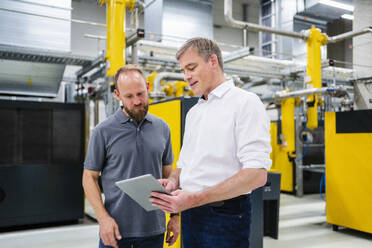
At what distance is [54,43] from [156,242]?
3754mm

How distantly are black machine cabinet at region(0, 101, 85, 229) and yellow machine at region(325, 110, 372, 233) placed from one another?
358 cm

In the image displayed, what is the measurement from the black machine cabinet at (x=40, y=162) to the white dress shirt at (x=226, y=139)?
12.7 feet

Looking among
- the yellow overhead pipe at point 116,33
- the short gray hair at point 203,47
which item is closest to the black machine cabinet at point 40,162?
the yellow overhead pipe at point 116,33

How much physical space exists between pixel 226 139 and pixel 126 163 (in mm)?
570

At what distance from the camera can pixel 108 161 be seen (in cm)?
154

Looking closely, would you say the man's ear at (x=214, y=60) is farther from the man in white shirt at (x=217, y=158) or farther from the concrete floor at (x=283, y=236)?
the concrete floor at (x=283, y=236)

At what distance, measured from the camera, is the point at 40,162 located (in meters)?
4.60

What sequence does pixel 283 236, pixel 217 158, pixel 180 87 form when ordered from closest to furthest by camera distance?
pixel 217 158 → pixel 283 236 → pixel 180 87

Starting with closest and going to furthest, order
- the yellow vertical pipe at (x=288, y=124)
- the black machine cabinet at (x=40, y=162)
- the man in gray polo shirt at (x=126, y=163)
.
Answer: the man in gray polo shirt at (x=126, y=163) → the black machine cabinet at (x=40, y=162) → the yellow vertical pipe at (x=288, y=124)

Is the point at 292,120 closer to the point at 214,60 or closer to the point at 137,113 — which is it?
the point at 137,113

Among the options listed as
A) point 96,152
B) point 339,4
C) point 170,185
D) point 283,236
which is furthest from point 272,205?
point 339,4

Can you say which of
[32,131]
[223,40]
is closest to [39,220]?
[32,131]

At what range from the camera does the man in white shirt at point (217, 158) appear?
1.10 metres

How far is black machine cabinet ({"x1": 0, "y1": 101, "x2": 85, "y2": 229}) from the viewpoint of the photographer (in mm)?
4402
